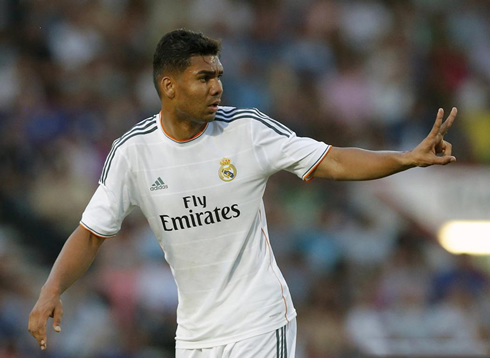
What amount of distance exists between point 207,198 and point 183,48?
0.85 metres

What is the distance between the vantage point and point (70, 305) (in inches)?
392

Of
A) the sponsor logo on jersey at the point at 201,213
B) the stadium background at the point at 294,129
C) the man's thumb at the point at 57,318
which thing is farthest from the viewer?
the stadium background at the point at 294,129

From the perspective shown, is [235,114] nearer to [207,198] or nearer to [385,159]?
[207,198]

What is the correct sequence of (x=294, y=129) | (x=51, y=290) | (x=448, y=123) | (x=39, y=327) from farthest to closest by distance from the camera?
1. (x=294, y=129)
2. (x=51, y=290)
3. (x=39, y=327)
4. (x=448, y=123)

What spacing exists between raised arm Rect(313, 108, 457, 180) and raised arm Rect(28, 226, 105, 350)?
1392mm

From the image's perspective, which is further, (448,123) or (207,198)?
(207,198)

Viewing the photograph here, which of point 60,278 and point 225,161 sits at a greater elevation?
point 225,161

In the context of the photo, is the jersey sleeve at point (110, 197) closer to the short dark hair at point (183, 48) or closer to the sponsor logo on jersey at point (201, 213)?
the sponsor logo on jersey at point (201, 213)

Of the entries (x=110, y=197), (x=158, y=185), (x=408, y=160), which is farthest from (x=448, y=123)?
(x=110, y=197)

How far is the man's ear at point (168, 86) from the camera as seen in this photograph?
5102mm

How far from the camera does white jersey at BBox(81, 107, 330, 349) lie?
5.00 meters

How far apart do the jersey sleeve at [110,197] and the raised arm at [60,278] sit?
0.09m

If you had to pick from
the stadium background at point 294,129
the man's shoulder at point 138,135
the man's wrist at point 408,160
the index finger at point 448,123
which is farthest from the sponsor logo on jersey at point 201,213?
the stadium background at point 294,129

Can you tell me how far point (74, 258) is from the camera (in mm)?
5137
